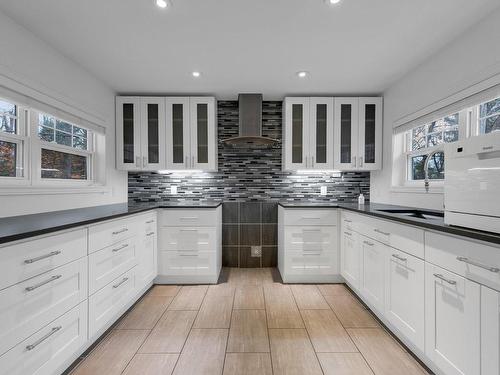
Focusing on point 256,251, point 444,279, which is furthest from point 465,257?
point 256,251

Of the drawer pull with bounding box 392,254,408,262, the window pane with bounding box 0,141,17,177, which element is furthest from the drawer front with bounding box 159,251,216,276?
the drawer pull with bounding box 392,254,408,262

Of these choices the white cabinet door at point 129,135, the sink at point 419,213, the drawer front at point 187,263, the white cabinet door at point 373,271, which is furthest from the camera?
the white cabinet door at point 129,135

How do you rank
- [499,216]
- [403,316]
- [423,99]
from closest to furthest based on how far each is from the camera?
[499,216] → [403,316] → [423,99]

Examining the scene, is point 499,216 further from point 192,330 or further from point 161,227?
point 161,227

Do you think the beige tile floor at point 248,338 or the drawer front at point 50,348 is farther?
the beige tile floor at point 248,338

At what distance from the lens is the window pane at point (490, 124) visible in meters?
1.91

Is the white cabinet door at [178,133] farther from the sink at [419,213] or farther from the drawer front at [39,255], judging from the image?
the sink at [419,213]

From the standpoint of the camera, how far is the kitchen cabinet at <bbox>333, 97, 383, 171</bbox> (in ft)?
10.9

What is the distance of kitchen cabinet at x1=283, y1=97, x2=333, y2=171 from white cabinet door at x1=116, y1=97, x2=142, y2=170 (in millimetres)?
1923

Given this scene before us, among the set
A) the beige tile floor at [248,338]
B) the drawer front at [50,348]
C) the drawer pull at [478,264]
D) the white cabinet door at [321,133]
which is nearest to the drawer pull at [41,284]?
the drawer front at [50,348]

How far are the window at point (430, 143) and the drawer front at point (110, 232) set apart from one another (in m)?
2.70

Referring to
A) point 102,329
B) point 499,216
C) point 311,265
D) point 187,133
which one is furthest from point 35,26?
point 311,265

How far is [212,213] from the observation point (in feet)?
9.80

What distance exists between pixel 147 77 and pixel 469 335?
338 centimetres
